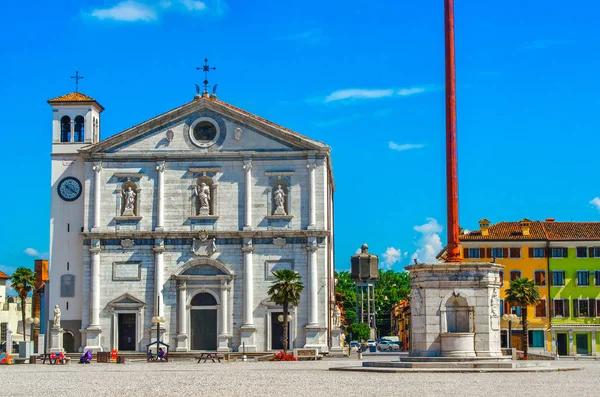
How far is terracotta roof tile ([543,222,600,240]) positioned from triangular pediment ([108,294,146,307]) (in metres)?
30.0

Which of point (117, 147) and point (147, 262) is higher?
point (117, 147)

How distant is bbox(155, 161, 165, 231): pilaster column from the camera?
201 feet

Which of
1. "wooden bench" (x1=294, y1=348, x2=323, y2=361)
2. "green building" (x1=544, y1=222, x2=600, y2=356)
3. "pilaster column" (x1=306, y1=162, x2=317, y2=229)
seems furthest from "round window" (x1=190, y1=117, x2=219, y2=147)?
"green building" (x1=544, y1=222, x2=600, y2=356)

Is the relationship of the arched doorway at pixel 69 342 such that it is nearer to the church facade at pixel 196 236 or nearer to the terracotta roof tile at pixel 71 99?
the church facade at pixel 196 236

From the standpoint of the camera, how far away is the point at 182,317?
200 ft

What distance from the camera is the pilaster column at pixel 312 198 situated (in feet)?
199

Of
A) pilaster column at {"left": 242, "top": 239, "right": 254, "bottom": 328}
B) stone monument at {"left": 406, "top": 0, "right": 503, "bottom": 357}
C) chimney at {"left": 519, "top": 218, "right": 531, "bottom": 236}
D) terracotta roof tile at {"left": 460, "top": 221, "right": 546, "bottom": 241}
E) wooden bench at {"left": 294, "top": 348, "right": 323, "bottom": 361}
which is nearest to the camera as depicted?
stone monument at {"left": 406, "top": 0, "right": 503, "bottom": 357}

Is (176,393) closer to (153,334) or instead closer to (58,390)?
(58,390)

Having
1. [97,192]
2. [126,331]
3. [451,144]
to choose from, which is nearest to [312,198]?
[97,192]

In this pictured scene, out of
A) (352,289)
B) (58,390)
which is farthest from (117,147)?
(352,289)

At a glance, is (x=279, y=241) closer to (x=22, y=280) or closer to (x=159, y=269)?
(x=159, y=269)

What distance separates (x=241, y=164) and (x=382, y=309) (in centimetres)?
8034

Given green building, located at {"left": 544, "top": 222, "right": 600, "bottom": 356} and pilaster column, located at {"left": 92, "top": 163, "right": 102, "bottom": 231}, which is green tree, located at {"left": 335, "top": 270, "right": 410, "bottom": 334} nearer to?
green building, located at {"left": 544, "top": 222, "right": 600, "bottom": 356}

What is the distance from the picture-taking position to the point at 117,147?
62281 mm
